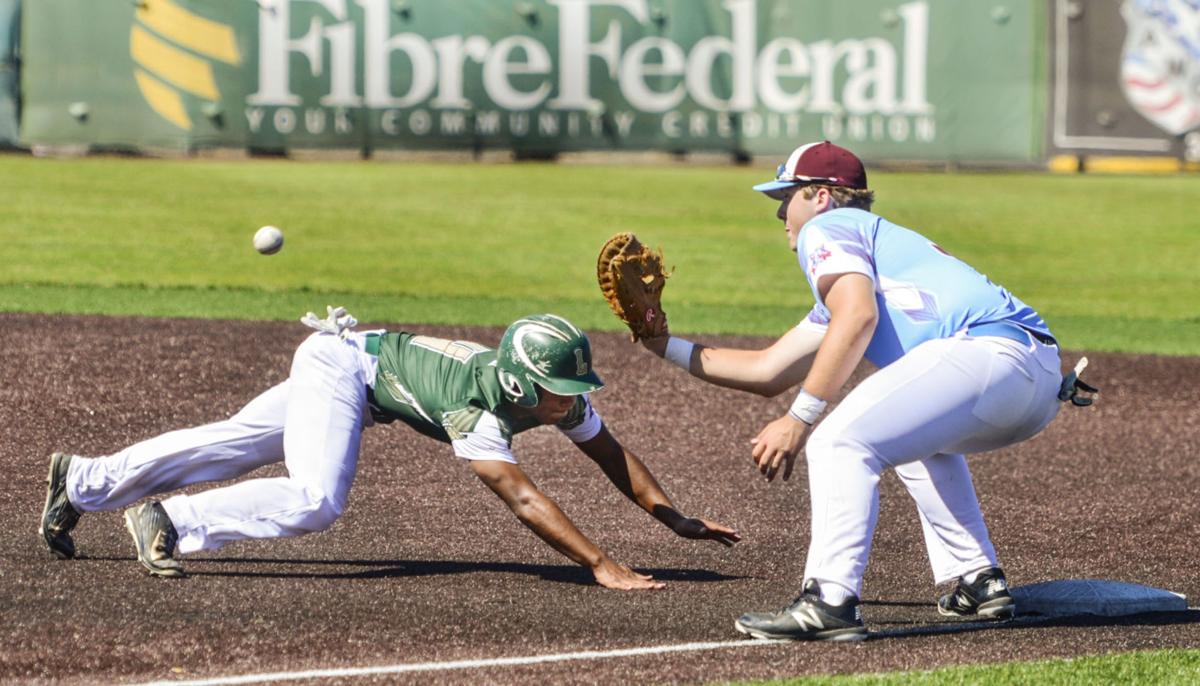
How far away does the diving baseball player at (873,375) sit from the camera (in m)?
5.68

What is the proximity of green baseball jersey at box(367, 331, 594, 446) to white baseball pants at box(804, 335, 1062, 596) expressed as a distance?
3.95 feet

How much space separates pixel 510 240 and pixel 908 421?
13564 mm

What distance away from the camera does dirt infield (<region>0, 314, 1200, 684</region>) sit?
5.57 m

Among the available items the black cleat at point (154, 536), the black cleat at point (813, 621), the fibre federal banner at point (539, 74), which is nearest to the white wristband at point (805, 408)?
the black cleat at point (813, 621)

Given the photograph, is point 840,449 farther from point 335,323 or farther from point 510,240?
point 510,240

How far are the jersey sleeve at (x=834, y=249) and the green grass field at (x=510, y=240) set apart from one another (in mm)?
8292

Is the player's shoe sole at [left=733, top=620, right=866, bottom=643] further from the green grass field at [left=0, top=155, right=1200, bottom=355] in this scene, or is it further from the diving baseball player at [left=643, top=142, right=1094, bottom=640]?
the green grass field at [left=0, top=155, right=1200, bottom=355]

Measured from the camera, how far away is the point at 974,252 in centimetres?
1898

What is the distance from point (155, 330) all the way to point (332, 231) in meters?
6.82

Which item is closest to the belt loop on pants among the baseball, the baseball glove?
the baseball glove

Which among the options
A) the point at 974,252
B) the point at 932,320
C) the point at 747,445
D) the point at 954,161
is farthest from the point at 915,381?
the point at 954,161

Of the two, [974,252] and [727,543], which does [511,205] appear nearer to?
[974,252]

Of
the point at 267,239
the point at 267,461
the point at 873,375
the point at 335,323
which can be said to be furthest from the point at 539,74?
the point at 873,375

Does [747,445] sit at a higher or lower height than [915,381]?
lower
